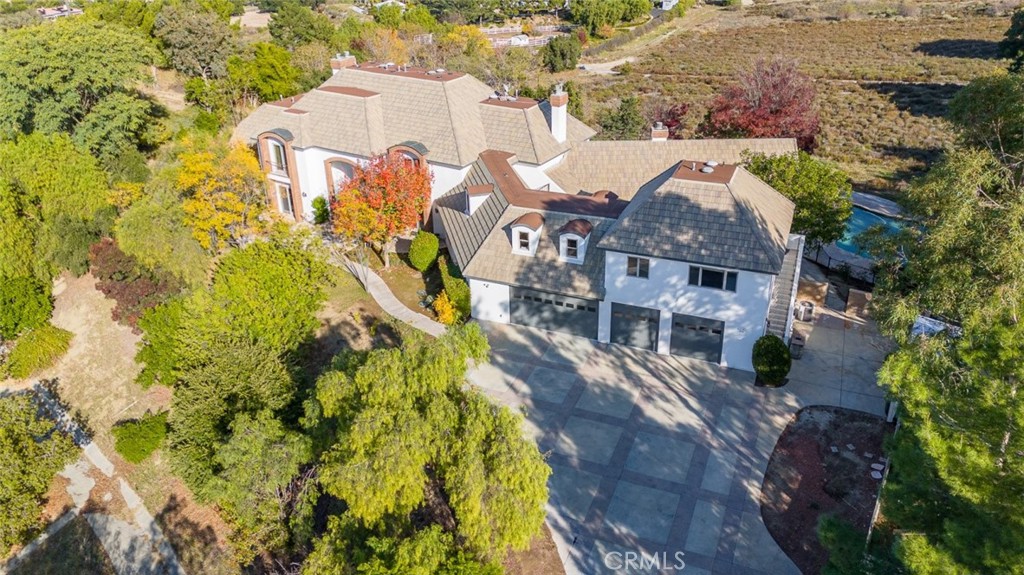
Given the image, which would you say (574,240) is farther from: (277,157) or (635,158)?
(277,157)

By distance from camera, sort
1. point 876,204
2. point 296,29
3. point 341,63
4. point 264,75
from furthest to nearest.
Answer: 1. point 296,29
2. point 264,75
3. point 341,63
4. point 876,204

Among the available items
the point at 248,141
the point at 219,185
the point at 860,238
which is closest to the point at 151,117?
the point at 248,141

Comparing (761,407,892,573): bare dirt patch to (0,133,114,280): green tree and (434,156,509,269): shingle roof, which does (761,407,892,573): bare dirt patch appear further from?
(0,133,114,280): green tree

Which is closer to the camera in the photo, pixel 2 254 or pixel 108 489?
pixel 108 489

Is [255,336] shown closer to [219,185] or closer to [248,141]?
[219,185]

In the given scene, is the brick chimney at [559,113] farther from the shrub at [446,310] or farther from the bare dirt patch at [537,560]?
the bare dirt patch at [537,560]

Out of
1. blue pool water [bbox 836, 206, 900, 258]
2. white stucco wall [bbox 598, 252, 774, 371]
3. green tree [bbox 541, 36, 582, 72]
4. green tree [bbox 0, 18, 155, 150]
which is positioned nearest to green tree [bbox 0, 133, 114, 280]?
green tree [bbox 0, 18, 155, 150]

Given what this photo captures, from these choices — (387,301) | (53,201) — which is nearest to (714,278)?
(387,301)
